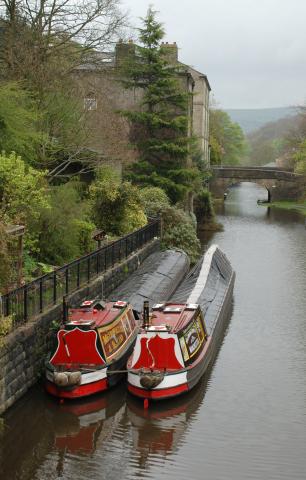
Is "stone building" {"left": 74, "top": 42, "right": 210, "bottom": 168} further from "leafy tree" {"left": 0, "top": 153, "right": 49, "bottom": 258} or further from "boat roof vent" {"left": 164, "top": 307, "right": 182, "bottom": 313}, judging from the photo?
"boat roof vent" {"left": 164, "top": 307, "right": 182, "bottom": 313}

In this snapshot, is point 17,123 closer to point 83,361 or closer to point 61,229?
point 61,229

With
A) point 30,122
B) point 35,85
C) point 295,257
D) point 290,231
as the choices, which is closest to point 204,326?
point 30,122

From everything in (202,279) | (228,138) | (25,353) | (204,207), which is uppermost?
(228,138)

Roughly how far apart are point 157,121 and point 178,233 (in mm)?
9603

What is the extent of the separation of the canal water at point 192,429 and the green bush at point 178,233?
1296 cm

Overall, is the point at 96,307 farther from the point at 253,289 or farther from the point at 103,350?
the point at 253,289

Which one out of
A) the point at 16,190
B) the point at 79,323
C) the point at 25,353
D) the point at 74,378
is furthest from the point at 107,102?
the point at 74,378

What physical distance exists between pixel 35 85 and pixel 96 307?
11328mm

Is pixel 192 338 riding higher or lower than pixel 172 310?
lower

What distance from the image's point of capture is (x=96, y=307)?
59.5ft

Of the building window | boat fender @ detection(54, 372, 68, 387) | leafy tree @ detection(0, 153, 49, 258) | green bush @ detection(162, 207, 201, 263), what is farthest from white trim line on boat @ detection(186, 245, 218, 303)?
the building window

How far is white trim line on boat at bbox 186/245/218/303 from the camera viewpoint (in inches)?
883

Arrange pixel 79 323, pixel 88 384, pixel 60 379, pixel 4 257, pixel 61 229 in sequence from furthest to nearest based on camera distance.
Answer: pixel 61 229 < pixel 79 323 < pixel 88 384 < pixel 60 379 < pixel 4 257

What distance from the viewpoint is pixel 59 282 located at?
1941 cm
